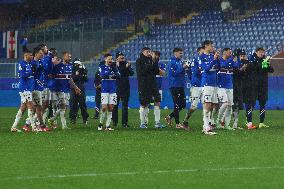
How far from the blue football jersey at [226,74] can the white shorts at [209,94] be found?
1.31 metres

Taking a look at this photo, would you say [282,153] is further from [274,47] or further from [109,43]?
[109,43]

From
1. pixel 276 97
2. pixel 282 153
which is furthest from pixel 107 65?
pixel 276 97

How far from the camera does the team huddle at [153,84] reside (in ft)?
70.8

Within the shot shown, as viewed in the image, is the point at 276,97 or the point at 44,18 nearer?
the point at 276,97

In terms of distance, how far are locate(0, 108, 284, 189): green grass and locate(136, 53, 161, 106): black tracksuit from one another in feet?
8.22

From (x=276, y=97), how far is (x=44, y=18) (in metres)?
24.9

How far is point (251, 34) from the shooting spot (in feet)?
155

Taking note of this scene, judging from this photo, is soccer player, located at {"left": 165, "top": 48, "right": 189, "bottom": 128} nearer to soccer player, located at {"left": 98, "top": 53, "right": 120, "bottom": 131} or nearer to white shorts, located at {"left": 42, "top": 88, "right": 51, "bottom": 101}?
soccer player, located at {"left": 98, "top": 53, "right": 120, "bottom": 131}

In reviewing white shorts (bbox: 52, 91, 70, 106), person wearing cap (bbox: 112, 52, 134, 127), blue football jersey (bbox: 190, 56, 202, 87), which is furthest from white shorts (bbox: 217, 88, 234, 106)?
white shorts (bbox: 52, 91, 70, 106)

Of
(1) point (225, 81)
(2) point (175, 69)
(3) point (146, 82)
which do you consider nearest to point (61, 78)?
(3) point (146, 82)

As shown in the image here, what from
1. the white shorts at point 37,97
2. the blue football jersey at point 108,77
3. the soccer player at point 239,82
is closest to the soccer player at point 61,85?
the blue football jersey at point 108,77

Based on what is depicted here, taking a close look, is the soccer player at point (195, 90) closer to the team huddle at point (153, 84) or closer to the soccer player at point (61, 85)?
the team huddle at point (153, 84)

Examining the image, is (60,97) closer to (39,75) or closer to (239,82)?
(39,75)

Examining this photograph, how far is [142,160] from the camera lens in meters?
14.3
